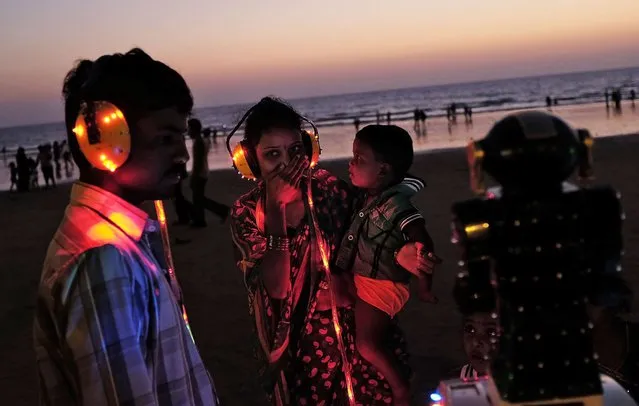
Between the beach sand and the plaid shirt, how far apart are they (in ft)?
2.54

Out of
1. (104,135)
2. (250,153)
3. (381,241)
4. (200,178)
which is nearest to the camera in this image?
(104,135)

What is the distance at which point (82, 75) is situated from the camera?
1740 millimetres

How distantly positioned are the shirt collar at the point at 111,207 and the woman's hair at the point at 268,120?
117 centimetres

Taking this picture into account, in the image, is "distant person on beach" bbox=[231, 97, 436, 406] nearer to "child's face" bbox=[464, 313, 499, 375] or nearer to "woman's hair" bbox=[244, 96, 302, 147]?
"woman's hair" bbox=[244, 96, 302, 147]

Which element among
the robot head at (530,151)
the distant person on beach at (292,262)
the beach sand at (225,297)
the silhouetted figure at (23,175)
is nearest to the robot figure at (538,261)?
the robot head at (530,151)

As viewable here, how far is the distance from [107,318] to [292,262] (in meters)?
1.43

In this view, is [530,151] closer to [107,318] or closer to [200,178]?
[107,318]

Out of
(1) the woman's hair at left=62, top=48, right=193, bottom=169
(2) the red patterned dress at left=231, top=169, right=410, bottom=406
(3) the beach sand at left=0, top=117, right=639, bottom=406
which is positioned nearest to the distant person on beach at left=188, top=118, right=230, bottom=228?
(3) the beach sand at left=0, top=117, right=639, bottom=406

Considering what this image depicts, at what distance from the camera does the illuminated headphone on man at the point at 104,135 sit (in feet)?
4.99

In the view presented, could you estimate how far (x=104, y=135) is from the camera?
4.94ft

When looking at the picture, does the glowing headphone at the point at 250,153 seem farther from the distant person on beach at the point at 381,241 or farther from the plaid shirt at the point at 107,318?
the plaid shirt at the point at 107,318

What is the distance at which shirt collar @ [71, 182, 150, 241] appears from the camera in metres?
1.56

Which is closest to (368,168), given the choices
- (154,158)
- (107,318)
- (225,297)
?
(154,158)

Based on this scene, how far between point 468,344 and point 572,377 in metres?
2.06
